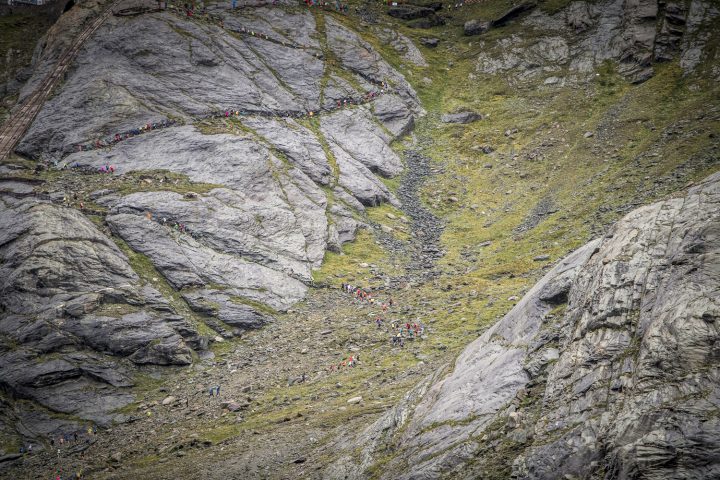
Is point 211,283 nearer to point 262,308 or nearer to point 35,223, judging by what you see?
point 262,308

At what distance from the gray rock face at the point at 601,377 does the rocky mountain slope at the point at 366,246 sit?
107 mm

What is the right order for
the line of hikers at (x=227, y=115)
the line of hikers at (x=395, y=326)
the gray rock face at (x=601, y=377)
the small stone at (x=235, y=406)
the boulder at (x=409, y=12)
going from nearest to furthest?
A: the gray rock face at (x=601, y=377) → the small stone at (x=235, y=406) → the line of hikers at (x=395, y=326) → the line of hikers at (x=227, y=115) → the boulder at (x=409, y=12)

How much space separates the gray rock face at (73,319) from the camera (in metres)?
42.8

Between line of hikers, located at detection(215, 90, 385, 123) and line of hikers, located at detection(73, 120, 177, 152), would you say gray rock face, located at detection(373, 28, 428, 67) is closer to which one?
line of hikers, located at detection(215, 90, 385, 123)

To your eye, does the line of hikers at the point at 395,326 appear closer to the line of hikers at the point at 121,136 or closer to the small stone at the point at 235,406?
the small stone at the point at 235,406

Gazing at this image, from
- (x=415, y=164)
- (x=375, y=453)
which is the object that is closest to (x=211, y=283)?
(x=375, y=453)

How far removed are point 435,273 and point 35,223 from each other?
4078 centimetres

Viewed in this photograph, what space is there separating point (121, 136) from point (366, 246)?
35191 mm

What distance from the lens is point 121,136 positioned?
72.0 metres

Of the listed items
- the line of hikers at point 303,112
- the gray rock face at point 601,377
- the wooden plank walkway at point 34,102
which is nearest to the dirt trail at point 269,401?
the gray rock face at point 601,377

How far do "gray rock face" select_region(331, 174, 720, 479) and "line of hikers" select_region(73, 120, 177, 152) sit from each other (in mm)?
58088

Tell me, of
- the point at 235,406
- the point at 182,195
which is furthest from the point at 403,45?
the point at 235,406

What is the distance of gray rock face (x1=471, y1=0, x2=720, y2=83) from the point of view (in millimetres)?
85688

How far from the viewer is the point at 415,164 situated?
284ft
